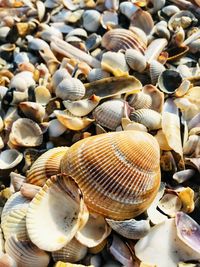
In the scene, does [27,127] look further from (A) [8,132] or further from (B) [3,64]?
(B) [3,64]

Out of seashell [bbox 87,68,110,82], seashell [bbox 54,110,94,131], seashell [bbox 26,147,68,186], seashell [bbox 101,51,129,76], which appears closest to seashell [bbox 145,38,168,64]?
seashell [bbox 101,51,129,76]

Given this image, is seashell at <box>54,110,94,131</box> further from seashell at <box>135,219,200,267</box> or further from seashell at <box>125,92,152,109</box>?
seashell at <box>135,219,200,267</box>

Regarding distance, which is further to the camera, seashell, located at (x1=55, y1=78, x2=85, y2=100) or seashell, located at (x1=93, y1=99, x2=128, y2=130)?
seashell, located at (x1=55, y1=78, x2=85, y2=100)

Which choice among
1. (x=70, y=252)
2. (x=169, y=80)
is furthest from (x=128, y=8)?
(x=70, y=252)

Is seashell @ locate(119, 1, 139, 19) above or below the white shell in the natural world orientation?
above

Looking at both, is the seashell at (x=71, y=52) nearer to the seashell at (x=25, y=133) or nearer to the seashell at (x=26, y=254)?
the seashell at (x=25, y=133)

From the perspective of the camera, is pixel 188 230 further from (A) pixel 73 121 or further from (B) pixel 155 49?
(B) pixel 155 49

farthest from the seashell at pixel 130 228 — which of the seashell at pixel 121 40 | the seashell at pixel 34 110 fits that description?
the seashell at pixel 121 40
